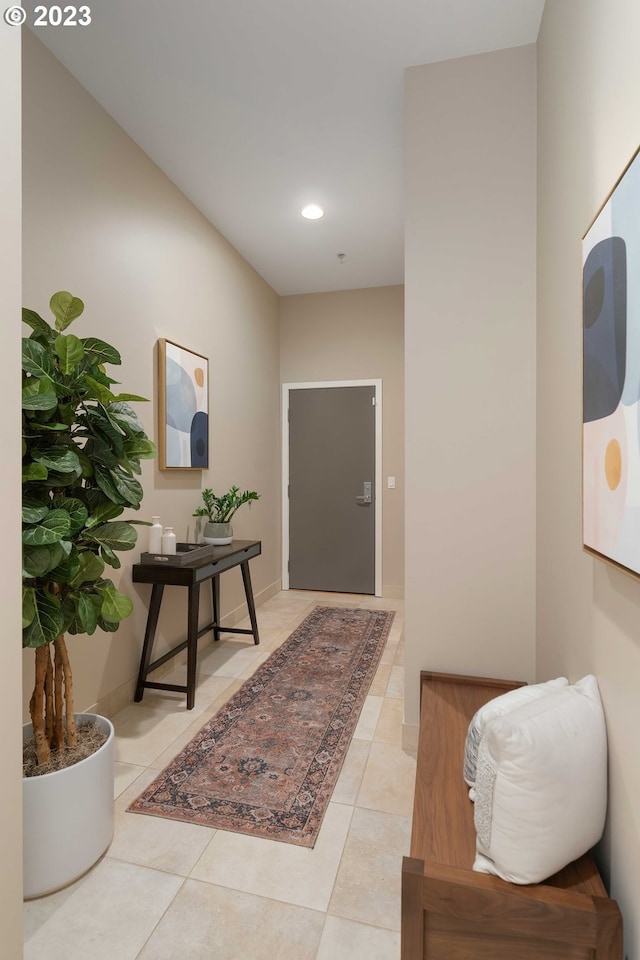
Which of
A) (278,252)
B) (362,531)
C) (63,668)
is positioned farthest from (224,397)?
(63,668)

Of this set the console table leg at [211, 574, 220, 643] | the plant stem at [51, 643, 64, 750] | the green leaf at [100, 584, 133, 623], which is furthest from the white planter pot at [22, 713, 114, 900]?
the console table leg at [211, 574, 220, 643]

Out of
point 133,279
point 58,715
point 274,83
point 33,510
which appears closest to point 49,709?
point 58,715

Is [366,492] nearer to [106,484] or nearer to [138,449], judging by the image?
[138,449]

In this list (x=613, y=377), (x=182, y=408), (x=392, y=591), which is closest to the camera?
(x=613, y=377)

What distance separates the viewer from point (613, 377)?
3.31 ft

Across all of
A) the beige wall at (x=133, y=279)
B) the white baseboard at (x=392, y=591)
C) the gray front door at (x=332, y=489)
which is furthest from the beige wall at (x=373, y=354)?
the beige wall at (x=133, y=279)

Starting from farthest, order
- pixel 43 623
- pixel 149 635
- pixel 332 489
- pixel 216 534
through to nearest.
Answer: pixel 332 489, pixel 216 534, pixel 149 635, pixel 43 623

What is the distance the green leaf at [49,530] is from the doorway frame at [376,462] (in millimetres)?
3715

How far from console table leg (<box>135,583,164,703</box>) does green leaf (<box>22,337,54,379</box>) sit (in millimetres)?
1484

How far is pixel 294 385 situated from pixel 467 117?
316 centimetres

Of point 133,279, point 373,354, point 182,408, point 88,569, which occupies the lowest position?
point 88,569

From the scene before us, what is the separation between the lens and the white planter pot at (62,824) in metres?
1.45

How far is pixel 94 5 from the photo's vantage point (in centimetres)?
194

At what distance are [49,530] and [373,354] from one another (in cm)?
397
